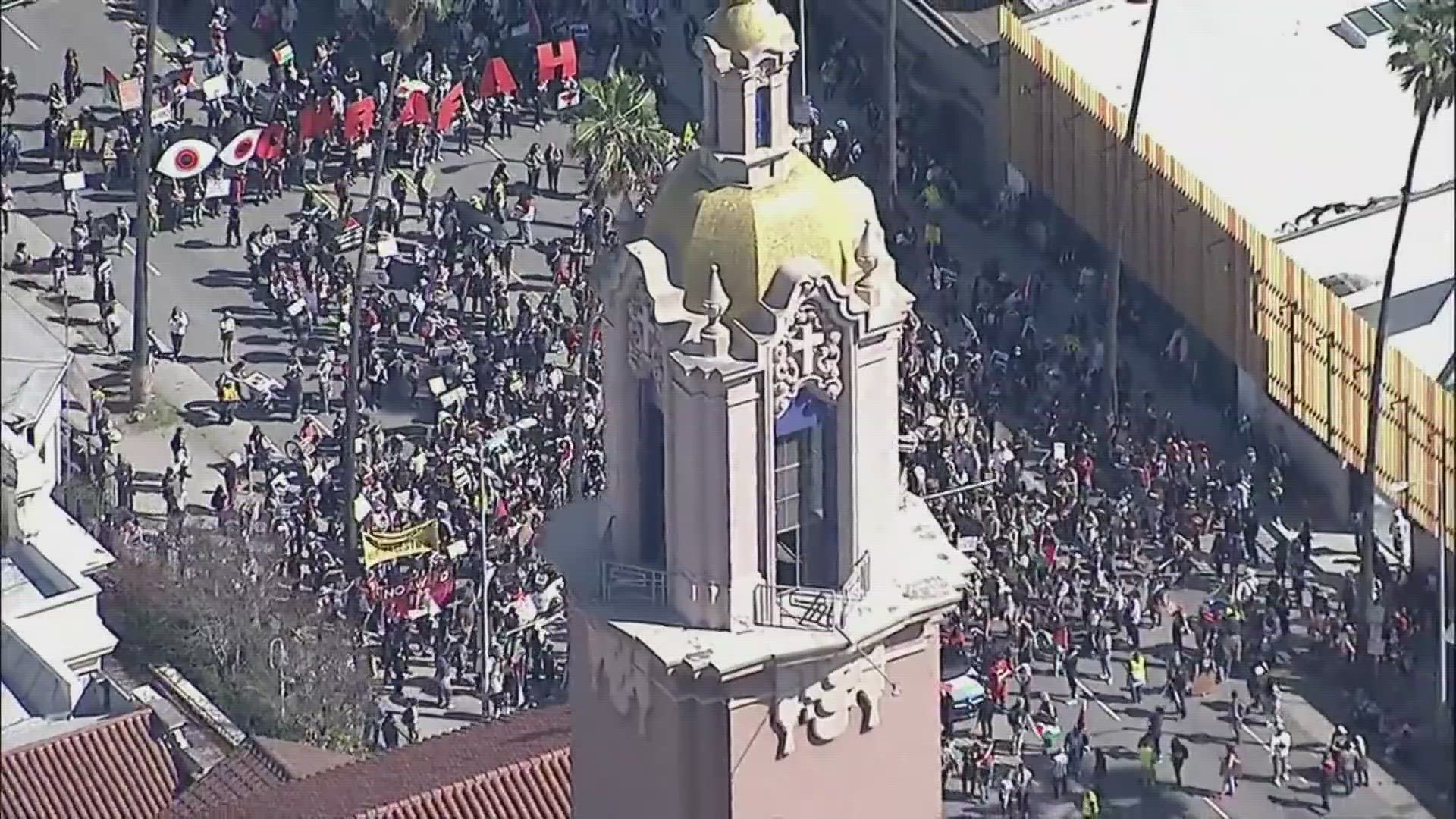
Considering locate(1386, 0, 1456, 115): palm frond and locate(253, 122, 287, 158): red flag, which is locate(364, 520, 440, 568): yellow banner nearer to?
locate(253, 122, 287, 158): red flag

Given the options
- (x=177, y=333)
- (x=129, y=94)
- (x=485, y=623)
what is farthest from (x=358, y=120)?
(x=485, y=623)

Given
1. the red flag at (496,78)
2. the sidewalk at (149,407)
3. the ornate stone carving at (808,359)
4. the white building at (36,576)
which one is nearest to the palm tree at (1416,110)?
the red flag at (496,78)

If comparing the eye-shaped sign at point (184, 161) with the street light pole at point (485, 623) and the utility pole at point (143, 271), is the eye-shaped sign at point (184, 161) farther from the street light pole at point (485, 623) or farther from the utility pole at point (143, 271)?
the street light pole at point (485, 623)

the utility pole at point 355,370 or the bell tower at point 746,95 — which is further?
the utility pole at point 355,370

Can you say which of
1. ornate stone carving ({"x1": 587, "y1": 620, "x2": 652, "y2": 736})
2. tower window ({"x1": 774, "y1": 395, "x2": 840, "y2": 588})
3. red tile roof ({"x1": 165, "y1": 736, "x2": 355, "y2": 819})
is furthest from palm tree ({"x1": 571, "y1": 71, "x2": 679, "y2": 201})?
tower window ({"x1": 774, "y1": 395, "x2": 840, "y2": 588})

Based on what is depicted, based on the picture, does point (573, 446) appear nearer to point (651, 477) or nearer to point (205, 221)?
point (205, 221)
